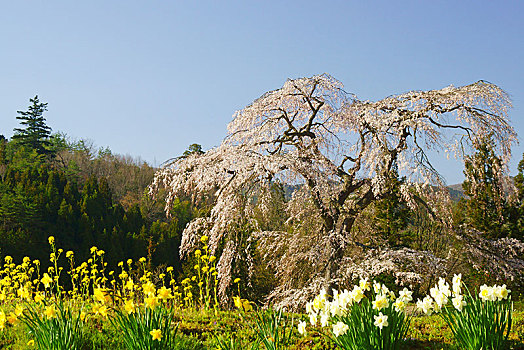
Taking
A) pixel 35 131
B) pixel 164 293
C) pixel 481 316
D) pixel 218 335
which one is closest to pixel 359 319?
pixel 481 316

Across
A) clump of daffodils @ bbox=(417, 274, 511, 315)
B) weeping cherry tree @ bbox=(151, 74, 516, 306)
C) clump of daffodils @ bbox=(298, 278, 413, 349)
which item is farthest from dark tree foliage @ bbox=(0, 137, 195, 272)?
clump of daffodils @ bbox=(417, 274, 511, 315)

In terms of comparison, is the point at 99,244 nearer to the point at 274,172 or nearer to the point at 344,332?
the point at 274,172

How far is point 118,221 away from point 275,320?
30546 mm

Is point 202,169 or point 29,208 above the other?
point 29,208

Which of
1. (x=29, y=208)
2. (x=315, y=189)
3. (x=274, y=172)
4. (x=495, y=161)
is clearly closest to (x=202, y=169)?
(x=274, y=172)

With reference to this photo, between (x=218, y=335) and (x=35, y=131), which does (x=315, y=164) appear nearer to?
(x=218, y=335)

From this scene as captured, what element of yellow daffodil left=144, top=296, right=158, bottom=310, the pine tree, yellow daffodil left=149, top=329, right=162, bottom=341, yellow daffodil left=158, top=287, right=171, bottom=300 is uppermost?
the pine tree

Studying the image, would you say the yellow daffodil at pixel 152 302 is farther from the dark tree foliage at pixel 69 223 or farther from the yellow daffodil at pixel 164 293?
the dark tree foliage at pixel 69 223

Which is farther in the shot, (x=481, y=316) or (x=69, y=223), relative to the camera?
Result: (x=69, y=223)

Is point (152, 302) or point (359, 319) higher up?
point (152, 302)

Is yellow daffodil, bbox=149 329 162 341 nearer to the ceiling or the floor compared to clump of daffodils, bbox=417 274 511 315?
nearer to the floor

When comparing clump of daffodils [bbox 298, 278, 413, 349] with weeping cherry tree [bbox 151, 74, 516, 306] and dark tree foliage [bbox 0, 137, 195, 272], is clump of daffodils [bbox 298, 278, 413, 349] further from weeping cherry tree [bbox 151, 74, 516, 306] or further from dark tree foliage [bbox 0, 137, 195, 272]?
dark tree foliage [bbox 0, 137, 195, 272]

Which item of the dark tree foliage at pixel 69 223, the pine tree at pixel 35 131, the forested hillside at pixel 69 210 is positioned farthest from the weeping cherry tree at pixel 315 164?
the pine tree at pixel 35 131

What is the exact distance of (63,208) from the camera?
28.6 meters
